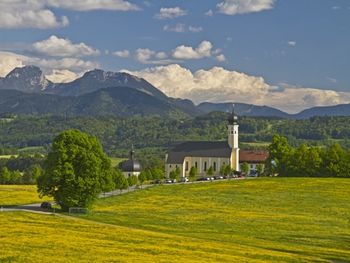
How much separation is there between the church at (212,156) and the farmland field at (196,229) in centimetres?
6472

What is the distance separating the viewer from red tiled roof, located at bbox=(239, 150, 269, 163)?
193750mm

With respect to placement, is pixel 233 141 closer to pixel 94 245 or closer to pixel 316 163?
pixel 316 163

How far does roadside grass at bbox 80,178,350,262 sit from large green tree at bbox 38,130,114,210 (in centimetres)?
359

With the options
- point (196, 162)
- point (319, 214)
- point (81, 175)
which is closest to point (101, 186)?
point (81, 175)

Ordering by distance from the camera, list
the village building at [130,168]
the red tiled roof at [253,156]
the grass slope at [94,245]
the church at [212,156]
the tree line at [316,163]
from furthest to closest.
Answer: the red tiled roof at [253,156], the church at [212,156], the village building at [130,168], the tree line at [316,163], the grass slope at [94,245]

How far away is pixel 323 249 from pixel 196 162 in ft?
439

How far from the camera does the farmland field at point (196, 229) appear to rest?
47.7 meters

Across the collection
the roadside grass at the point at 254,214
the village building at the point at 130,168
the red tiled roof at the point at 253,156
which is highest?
the red tiled roof at the point at 253,156

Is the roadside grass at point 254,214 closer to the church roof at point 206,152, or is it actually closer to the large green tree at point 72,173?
the large green tree at point 72,173

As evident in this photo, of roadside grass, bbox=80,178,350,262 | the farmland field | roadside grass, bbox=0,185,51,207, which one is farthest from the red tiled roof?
roadside grass, bbox=0,185,51,207

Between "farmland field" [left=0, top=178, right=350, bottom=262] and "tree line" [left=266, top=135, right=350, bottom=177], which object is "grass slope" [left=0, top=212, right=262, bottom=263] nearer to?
"farmland field" [left=0, top=178, right=350, bottom=262]

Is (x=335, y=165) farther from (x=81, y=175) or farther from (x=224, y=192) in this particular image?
(x=81, y=175)

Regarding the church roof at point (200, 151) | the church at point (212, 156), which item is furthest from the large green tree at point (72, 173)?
the church roof at point (200, 151)

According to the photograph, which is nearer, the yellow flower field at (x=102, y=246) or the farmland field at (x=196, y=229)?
the yellow flower field at (x=102, y=246)
